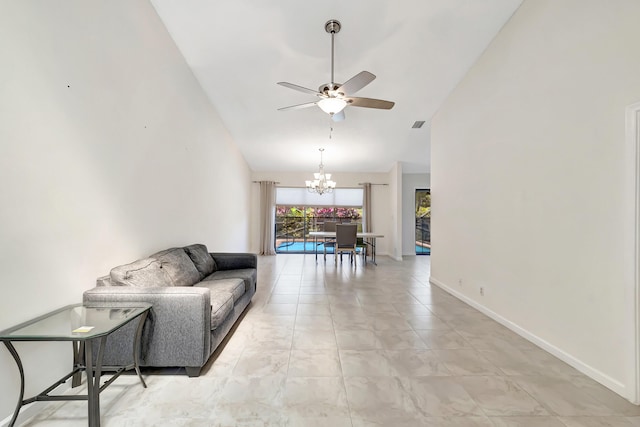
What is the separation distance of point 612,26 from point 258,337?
12.0 feet

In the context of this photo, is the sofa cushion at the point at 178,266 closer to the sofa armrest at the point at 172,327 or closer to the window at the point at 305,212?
the sofa armrest at the point at 172,327

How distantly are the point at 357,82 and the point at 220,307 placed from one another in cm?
235

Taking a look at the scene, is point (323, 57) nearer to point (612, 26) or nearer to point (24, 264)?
point (612, 26)

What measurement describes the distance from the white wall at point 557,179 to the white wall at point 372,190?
4.67 meters

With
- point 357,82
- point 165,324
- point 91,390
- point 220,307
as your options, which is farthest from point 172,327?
point 357,82

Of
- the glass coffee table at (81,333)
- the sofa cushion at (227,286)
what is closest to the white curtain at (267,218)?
the sofa cushion at (227,286)

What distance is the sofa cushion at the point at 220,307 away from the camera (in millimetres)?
2100

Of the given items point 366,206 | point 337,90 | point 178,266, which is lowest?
point 178,266

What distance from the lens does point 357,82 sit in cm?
252

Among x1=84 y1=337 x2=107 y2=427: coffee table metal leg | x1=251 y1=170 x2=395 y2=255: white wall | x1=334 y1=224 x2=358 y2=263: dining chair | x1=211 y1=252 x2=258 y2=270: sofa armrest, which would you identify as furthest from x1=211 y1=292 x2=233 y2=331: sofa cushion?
x1=251 y1=170 x2=395 y2=255: white wall

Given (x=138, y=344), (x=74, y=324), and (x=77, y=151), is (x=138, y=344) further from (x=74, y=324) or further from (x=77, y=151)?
(x=77, y=151)

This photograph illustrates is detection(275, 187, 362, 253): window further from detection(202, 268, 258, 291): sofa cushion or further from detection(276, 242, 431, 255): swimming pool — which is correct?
detection(202, 268, 258, 291): sofa cushion

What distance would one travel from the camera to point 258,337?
2545 mm

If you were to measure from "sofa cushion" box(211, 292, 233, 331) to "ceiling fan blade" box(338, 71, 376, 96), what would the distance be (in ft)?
7.37
